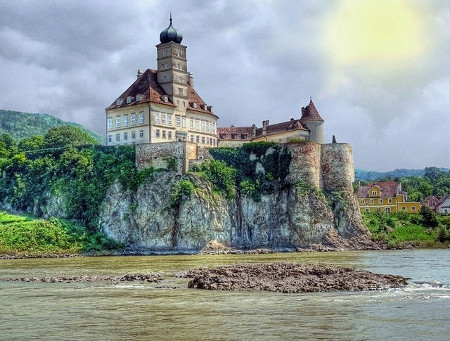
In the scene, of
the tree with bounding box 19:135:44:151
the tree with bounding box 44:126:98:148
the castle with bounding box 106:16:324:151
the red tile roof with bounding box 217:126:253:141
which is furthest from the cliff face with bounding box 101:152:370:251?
the tree with bounding box 44:126:98:148

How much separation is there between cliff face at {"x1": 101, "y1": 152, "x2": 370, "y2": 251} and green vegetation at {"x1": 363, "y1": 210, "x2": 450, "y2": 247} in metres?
4.23

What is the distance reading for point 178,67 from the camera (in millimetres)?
88875

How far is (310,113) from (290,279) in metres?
63.6

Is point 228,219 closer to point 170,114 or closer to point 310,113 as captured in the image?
point 170,114

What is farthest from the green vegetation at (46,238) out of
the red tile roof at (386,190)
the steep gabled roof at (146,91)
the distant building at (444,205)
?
the distant building at (444,205)

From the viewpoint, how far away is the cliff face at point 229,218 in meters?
77.2

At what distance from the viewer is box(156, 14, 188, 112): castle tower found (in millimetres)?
87812

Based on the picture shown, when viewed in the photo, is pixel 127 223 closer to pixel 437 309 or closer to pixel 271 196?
pixel 271 196

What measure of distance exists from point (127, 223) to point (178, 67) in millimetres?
24193

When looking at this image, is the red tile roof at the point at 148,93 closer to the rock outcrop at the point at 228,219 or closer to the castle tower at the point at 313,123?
the rock outcrop at the point at 228,219

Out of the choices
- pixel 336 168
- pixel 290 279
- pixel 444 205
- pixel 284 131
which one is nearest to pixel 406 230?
pixel 336 168

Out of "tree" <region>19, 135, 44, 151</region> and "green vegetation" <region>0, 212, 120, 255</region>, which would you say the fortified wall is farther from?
"tree" <region>19, 135, 44, 151</region>

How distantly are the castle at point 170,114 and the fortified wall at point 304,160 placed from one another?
91 cm

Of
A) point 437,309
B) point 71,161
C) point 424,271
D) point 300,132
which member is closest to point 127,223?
point 71,161
